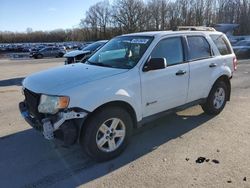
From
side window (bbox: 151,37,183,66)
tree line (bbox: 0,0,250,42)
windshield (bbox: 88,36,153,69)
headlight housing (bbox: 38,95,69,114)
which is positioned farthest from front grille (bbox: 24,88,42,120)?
tree line (bbox: 0,0,250,42)

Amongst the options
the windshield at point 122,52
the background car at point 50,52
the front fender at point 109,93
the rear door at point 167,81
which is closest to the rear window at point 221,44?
the rear door at point 167,81

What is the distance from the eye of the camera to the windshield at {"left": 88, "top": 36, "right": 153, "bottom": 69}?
516 cm

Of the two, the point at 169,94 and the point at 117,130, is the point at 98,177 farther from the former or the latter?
the point at 169,94

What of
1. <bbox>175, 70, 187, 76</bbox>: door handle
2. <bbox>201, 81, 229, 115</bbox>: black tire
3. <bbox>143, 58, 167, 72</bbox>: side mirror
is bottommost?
<bbox>201, 81, 229, 115</bbox>: black tire

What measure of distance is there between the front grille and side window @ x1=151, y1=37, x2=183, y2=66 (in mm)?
1973

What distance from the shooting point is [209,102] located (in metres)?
6.57

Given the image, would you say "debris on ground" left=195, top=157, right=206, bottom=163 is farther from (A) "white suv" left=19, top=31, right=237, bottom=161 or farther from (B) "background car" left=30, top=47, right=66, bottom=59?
(B) "background car" left=30, top=47, right=66, bottom=59

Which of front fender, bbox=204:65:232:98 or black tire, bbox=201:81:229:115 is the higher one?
front fender, bbox=204:65:232:98

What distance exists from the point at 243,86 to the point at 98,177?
779cm

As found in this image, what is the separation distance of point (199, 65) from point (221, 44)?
3.90 feet

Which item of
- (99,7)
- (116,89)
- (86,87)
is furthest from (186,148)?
(99,7)

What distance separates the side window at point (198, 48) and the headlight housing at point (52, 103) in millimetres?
2758

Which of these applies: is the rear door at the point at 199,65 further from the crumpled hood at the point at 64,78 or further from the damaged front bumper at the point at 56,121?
the damaged front bumper at the point at 56,121

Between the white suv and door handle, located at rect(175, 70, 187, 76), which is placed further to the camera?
door handle, located at rect(175, 70, 187, 76)
